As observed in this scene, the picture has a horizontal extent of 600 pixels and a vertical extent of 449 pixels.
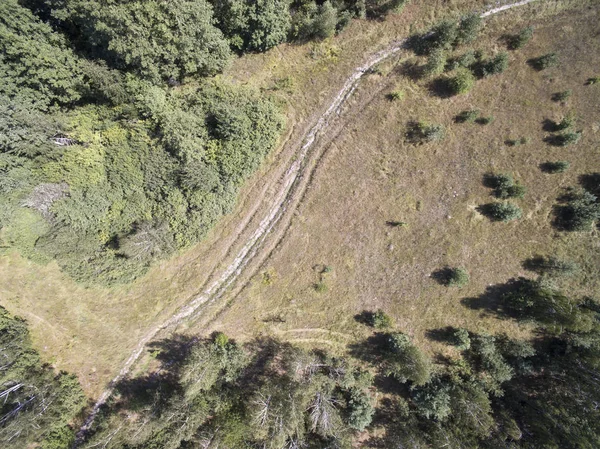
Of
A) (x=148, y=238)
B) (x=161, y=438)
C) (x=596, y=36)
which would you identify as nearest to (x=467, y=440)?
(x=161, y=438)


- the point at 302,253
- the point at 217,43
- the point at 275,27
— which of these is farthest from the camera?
the point at 302,253

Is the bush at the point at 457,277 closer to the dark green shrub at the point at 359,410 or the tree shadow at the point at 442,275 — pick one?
the tree shadow at the point at 442,275

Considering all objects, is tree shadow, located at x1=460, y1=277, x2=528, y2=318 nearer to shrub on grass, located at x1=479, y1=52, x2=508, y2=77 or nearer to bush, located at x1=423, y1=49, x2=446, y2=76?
shrub on grass, located at x1=479, y1=52, x2=508, y2=77

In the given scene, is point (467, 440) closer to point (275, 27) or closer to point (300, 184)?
point (300, 184)

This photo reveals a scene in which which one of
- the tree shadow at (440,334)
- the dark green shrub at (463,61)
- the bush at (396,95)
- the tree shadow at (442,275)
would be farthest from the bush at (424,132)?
the tree shadow at (440,334)

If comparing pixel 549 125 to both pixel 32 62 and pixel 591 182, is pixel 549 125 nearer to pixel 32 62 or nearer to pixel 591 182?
pixel 591 182

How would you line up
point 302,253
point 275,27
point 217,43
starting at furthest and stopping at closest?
point 302,253
point 275,27
point 217,43

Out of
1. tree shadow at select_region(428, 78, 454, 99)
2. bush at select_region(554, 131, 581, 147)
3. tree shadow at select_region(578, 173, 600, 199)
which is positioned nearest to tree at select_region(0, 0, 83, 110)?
tree shadow at select_region(428, 78, 454, 99)
